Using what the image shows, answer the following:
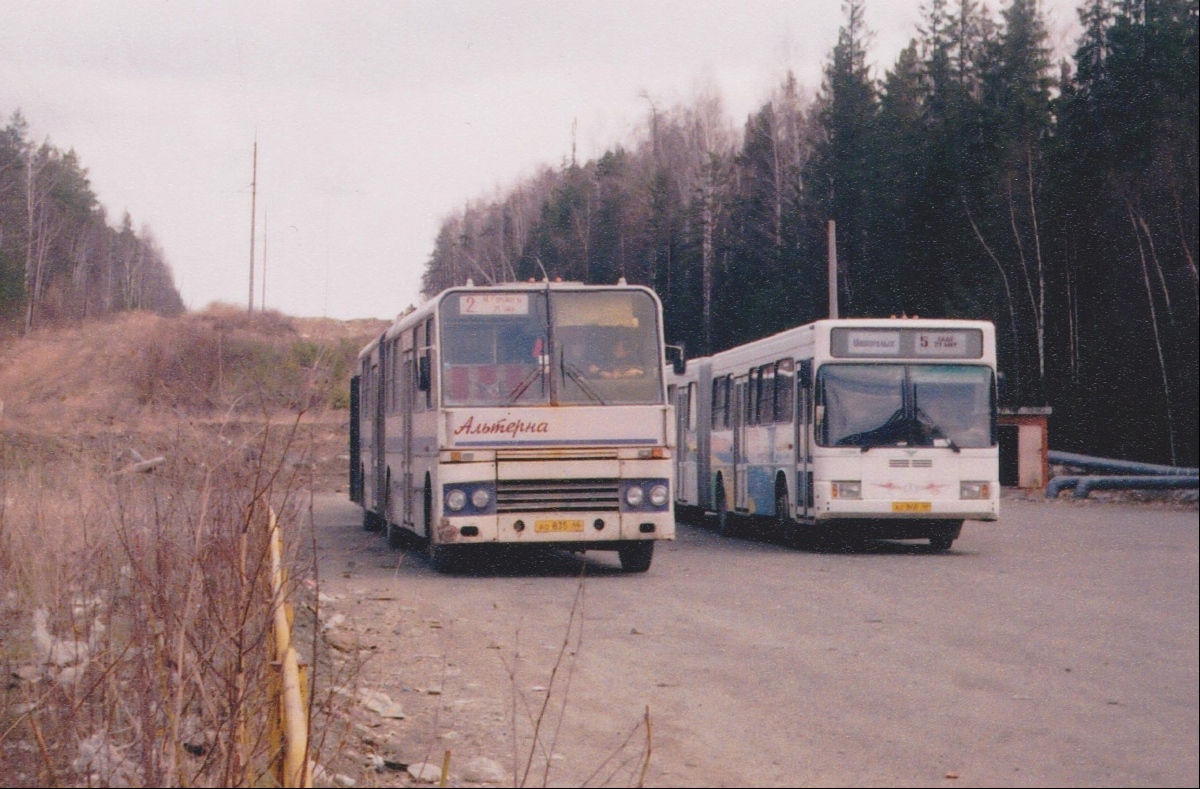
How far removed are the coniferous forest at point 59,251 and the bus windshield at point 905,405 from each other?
39.4 ft

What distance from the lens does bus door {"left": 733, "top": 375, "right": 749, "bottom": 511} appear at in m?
23.2

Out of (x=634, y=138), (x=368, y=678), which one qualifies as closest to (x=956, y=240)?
(x=634, y=138)

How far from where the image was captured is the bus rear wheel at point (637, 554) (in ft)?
55.3

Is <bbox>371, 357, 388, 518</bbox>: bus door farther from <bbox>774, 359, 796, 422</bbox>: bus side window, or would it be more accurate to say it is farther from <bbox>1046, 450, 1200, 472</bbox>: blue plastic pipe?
<bbox>1046, 450, 1200, 472</bbox>: blue plastic pipe

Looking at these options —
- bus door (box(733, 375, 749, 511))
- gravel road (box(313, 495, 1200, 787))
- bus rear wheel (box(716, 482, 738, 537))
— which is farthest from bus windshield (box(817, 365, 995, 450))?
bus rear wheel (box(716, 482, 738, 537))

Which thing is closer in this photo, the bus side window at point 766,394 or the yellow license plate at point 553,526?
the yellow license plate at point 553,526

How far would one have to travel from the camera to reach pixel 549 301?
16453 millimetres

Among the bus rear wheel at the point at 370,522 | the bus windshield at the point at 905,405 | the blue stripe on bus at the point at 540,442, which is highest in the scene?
the bus windshield at the point at 905,405

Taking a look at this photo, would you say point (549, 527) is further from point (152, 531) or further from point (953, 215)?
point (953, 215)

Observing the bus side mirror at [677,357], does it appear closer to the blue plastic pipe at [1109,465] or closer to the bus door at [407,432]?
the bus door at [407,432]

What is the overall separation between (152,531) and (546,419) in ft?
28.7

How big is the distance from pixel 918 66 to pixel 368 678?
66737 millimetres

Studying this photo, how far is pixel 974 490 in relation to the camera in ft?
61.2

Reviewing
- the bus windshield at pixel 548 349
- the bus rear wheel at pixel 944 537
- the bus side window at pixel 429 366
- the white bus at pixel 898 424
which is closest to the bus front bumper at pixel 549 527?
the bus windshield at pixel 548 349
